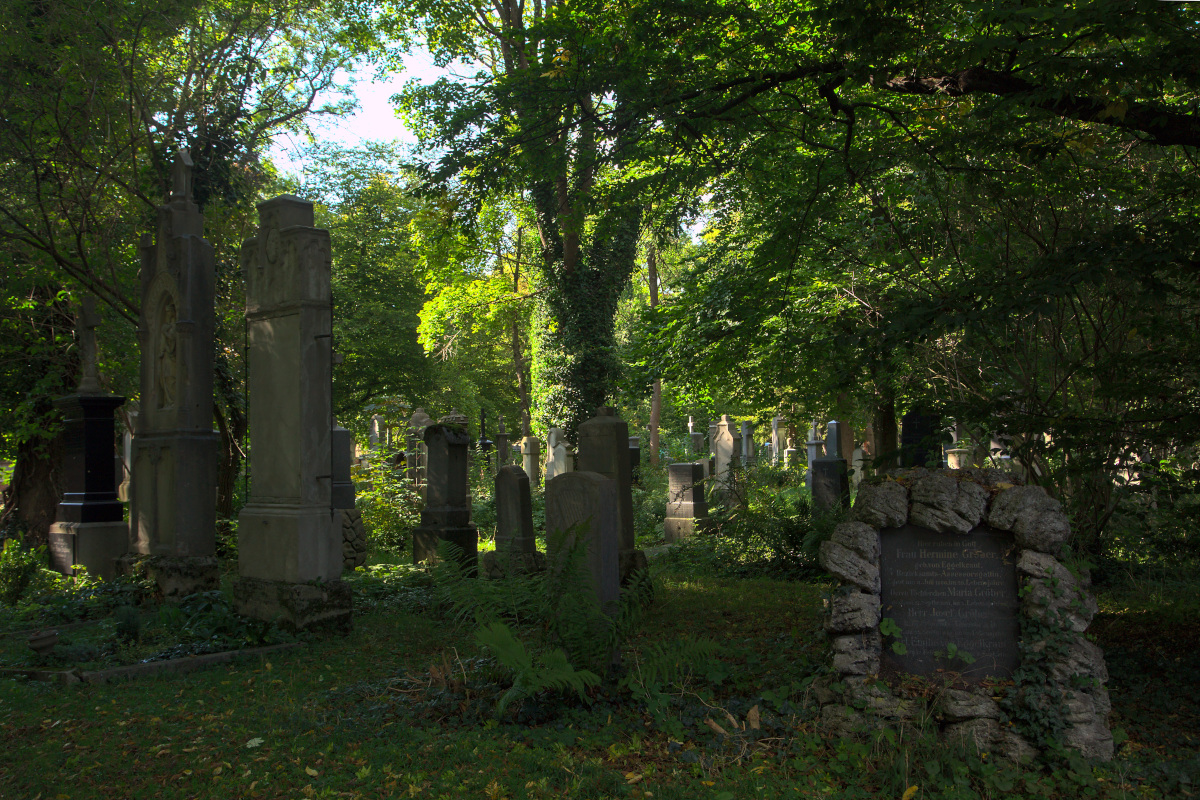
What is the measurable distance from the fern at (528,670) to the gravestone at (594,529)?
2.91 ft

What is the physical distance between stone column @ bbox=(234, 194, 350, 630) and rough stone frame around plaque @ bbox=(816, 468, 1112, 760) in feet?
14.5

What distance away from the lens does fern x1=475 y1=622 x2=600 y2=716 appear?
448 cm

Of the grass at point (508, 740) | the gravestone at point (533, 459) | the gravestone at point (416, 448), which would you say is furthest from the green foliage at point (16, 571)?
the gravestone at point (533, 459)

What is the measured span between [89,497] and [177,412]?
9.37 feet

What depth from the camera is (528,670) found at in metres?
4.55

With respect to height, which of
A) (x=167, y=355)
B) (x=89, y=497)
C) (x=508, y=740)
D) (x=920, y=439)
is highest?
(x=167, y=355)

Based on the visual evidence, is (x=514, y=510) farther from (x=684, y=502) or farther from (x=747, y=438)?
(x=747, y=438)

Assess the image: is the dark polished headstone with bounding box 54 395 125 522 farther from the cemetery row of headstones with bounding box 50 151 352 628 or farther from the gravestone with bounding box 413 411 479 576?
the gravestone with bounding box 413 411 479 576

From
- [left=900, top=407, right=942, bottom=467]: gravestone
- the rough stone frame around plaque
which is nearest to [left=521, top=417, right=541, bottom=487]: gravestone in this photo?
[left=900, top=407, right=942, bottom=467]: gravestone

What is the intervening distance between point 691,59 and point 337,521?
17.2 ft

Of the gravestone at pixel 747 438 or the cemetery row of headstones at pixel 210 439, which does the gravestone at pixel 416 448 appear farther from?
the gravestone at pixel 747 438

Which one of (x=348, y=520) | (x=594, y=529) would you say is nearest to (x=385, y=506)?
(x=348, y=520)

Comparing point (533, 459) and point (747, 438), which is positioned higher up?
point (747, 438)

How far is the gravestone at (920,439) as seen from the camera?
18.8 feet
